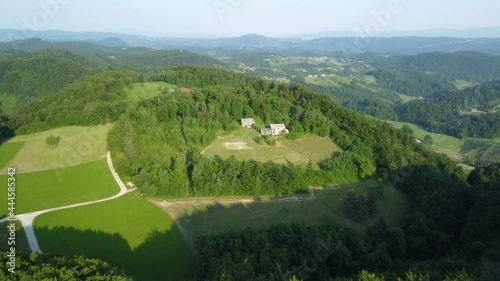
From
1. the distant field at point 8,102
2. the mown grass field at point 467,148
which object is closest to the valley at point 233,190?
the mown grass field at point 467,148

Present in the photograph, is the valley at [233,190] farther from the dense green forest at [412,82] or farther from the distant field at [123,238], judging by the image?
the dense green forest at [412,82]

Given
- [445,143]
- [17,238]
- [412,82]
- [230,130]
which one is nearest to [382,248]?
[17,238]

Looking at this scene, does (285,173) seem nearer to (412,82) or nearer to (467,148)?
(467,148)

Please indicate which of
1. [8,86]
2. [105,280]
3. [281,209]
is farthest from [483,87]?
[8,86]

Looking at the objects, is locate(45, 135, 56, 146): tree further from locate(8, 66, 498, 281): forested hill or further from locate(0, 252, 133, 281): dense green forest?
locate(0, 252, 133, 281): dense green forest

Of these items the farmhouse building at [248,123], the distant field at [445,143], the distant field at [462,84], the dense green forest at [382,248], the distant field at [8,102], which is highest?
the farmhouse building at [248,123]

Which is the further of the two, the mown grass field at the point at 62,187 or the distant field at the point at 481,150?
the distant field at the point at 481,150
